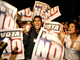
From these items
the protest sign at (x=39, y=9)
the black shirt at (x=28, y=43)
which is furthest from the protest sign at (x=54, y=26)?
the protest sign at (x=39, y=9)

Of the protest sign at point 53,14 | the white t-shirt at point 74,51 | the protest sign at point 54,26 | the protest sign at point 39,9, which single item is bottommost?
the white t-shirt at point 74,51

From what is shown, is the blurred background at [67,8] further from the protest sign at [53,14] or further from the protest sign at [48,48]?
the protest sign at [48,48]

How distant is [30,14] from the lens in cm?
286

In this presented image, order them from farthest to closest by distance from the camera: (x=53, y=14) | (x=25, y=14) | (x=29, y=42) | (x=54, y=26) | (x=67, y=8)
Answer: (x=67, y=8), (x=25, y=14), (x=53, y=14), (x=54, y=26), (x=29, y=42)

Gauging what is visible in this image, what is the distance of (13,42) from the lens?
1.74 m

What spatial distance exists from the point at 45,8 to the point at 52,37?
1392 mm

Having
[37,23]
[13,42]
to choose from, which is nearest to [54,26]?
[37,23]

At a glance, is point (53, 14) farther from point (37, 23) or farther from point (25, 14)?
point (25, 14)

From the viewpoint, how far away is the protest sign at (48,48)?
168 centimetres

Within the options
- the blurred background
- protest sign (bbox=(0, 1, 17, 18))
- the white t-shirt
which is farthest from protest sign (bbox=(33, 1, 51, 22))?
the blurred background

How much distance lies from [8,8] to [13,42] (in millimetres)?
618

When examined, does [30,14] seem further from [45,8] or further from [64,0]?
[64,0]

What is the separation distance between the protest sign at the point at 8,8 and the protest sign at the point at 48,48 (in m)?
0.64

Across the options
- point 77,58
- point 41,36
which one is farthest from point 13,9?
point 77,58
